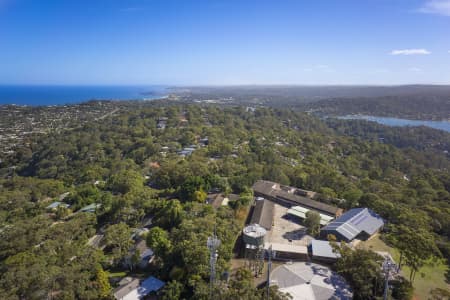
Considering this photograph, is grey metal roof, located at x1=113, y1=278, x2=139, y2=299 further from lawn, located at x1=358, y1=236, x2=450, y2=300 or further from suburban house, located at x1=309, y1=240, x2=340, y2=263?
lawn, located at x1=358, y1=236, x2=450, y2=300

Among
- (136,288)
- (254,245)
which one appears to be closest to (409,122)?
(254,245)

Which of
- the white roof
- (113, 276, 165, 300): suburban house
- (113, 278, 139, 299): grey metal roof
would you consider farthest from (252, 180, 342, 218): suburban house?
(113, 278, 139, 299): grey metal roof

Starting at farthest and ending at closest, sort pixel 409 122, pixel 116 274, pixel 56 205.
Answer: pixel 409 122 → pixel 56 205 → pixel 116 274

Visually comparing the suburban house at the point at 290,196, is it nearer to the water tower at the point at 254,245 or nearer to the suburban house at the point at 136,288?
the water tower at the point at 254,245

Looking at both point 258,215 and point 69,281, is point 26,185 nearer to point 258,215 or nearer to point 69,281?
point 69,281

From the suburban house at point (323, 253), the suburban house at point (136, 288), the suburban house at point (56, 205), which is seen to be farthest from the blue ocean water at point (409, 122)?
the suburban house at point (136, 288)

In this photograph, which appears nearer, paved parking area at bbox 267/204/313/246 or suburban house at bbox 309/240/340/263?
suburban house at bbox 309/240/340/263

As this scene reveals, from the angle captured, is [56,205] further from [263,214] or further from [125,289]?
[263,214]
